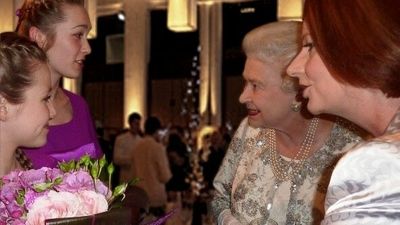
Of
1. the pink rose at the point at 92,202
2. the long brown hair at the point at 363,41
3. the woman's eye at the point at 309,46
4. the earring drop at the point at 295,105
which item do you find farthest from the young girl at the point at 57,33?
the long brown hair at the point at 363,41

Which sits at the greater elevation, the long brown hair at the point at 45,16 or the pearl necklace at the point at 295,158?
the long brown hair at the point at 45,16

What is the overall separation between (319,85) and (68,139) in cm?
109

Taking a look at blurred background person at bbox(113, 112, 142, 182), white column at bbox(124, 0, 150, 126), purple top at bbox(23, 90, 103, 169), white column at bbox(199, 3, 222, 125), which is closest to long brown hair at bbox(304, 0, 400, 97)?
purple top at bbox(23, 90, 103, 169)

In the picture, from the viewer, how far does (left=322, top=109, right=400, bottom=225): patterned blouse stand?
0.87 metres

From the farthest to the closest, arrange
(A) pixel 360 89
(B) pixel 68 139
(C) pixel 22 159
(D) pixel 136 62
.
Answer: (D) pixel 136 62, (B) pixel 68 139, (C) pixel 22 159, (A) pixel 360 89

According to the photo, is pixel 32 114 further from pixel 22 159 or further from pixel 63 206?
pixel 63 206

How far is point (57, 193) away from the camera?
108cm

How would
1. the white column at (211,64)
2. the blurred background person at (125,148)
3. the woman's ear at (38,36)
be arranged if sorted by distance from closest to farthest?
the woman's ear at (38,36) < the blurred background person at (125,148) < the white column at (211,64)

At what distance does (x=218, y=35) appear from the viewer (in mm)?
10500

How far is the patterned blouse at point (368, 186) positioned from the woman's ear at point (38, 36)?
3.78 feet

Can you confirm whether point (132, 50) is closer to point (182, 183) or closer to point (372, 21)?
point (182, 183)

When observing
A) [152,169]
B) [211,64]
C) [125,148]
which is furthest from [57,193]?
[211,64]

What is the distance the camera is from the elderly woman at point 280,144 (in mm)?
1744

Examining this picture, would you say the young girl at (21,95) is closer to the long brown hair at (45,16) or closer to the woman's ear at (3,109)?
the woman's ear at (3,109)
